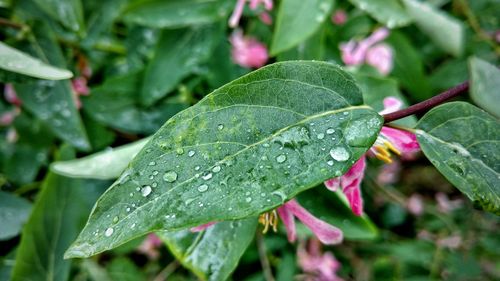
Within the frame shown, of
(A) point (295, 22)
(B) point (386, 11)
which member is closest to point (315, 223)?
(A) point (295, 22)

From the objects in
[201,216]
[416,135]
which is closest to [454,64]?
[416,135]

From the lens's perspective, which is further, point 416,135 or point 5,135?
point 5,135

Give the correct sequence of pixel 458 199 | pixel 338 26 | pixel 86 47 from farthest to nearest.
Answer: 1. pixel 458 199
2. pixel 338 26
3. pixel 86 47

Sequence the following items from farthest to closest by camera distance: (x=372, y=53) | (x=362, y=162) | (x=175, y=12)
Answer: (x=372, y=53), (x=175, y=12), (x=362, y=162)

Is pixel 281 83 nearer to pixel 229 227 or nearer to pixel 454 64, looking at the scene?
pixel 229 227

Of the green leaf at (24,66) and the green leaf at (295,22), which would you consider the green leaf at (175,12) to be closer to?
the green leaf at (295,22)

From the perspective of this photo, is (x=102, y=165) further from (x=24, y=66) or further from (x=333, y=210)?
(x=333, y=210)

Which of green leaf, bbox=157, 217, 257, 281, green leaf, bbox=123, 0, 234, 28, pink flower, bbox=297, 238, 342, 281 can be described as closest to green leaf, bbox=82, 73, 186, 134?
green leaf, bbox=123, 0, 234, 28
